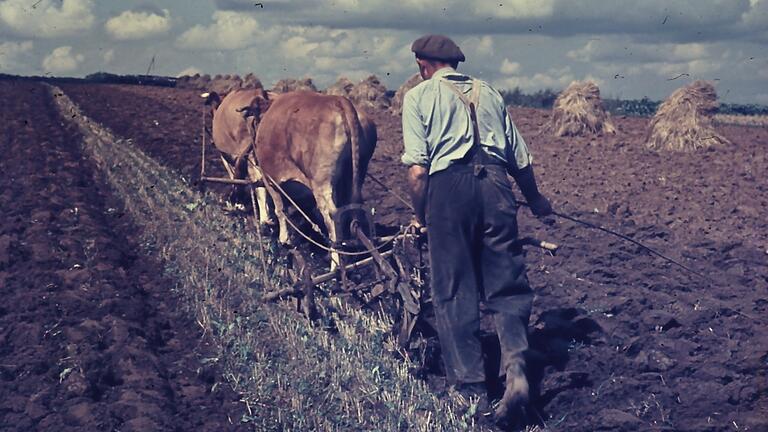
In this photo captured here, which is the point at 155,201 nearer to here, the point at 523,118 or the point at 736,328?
the point at 736,328

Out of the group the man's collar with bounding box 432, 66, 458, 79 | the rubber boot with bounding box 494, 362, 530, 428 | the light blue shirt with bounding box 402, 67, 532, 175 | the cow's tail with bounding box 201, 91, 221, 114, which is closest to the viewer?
the rubber boot with bounding box 494, 362, 530, 428

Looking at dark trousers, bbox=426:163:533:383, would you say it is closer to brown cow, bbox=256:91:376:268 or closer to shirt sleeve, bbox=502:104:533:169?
shirt sleeve, bbox=502:104:533:169

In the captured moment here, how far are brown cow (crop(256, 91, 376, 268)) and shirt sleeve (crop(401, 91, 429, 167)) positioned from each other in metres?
2.60

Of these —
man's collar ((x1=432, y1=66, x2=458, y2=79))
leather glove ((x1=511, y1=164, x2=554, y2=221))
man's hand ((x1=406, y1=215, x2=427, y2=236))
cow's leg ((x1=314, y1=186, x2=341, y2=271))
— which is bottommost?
cow's leg ((x1=314, y1=186, x2=341, y2=271))

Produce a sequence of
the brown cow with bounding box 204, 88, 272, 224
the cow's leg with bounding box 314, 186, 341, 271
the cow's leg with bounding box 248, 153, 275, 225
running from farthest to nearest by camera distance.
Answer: the cow's leg with bounding box 248, 153, 275, 225 → the brown cow with bounding box 204, 88, 272, 224 → the cow's leg with bounding box 314, 186, 341, 271

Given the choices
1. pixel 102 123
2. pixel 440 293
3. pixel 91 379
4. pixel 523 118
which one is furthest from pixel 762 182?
pixel 102 123

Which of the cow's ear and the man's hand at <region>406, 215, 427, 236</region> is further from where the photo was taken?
the cow's ear

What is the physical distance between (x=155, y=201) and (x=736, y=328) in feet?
26.9

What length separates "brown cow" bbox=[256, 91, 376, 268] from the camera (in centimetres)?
801

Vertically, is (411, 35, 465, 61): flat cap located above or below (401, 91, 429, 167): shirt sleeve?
above

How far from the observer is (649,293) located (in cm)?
739

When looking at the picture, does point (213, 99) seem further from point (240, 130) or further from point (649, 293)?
point (649, 293)

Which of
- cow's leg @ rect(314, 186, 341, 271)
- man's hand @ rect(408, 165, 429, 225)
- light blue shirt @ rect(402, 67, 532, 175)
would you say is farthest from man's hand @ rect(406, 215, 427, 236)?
cow's leg @ rect(314, 186, 341, 271)

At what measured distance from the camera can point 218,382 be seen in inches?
227
